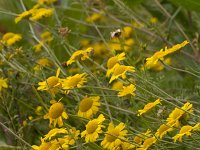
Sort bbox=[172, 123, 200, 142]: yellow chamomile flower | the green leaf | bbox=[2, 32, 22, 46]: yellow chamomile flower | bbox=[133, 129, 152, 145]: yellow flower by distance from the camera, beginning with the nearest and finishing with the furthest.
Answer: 1. bbox=[172, 123, 200, 142]: yellow chamomile flower
2. bbox=[133, 129, 152, 145]: yellow flower
3. the green leaf
4. bbox=[2, 32, 22, 46]: yellow chamomile flower

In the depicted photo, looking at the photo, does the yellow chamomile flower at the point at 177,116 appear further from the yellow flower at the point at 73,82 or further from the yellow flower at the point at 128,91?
the yellow flower at the point at 73,82

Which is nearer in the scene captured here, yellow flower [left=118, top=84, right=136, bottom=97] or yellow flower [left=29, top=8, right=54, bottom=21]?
yellow flower [left=118, top=84, right=136, bottom=97]

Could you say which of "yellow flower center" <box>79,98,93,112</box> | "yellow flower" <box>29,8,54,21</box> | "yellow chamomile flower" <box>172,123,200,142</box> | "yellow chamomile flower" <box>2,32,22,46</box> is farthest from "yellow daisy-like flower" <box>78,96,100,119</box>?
"yellow chamomile flower" <box>2,32,22,46</box>

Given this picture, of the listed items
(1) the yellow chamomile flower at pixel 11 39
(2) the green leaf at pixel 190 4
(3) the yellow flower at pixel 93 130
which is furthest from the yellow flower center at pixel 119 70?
(1) the yellow chamomile flower at pixel 11 39

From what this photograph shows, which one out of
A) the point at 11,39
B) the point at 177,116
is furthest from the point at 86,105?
the point at 11,39

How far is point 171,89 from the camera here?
66.9 inches

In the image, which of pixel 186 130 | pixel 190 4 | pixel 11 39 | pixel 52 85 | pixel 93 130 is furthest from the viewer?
pixel 11 39

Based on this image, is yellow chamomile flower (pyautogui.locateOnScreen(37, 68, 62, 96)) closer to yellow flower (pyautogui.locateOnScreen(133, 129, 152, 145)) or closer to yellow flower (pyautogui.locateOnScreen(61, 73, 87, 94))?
yellow flower (pyautogui.locateOnScreen(61, 73, 87, 94))

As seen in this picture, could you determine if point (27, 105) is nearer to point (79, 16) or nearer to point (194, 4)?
point (194, 4)

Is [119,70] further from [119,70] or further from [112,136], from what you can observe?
[112,136]

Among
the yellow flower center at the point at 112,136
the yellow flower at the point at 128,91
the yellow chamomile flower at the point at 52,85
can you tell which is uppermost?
the yellow flower at the point at 128,91

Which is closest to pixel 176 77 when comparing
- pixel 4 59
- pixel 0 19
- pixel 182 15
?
pixel 182 15

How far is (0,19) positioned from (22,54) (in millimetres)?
1048

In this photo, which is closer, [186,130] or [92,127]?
[186,130]
